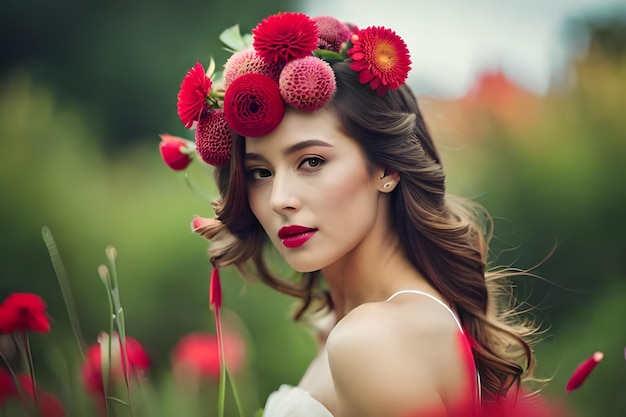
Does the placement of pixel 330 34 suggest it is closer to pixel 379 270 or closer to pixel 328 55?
pixel 328 55

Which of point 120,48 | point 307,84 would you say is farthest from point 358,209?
point 120,48

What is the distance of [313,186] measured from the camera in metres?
1.25

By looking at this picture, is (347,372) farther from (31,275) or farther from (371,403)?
(31,275)

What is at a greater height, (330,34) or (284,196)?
(330,34)

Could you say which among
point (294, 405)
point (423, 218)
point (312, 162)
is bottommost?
point (294, 405)

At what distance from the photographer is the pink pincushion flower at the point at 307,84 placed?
4.04 feet

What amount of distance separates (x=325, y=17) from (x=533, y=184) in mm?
1216

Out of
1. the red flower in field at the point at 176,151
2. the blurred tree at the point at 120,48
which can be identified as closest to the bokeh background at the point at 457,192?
the blurred tree at the point at 120,48

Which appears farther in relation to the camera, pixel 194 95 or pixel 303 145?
pixel 194 95

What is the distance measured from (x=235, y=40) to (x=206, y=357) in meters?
0.70

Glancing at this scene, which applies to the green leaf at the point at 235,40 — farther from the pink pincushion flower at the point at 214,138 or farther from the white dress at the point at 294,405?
the white dress at the point at 294,405

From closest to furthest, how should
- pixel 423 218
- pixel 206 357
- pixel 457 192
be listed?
pixel 423 218 → pixel 206 357 → pixel 457 192

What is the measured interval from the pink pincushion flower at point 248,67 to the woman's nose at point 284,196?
160mm

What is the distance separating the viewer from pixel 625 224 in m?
2.39
